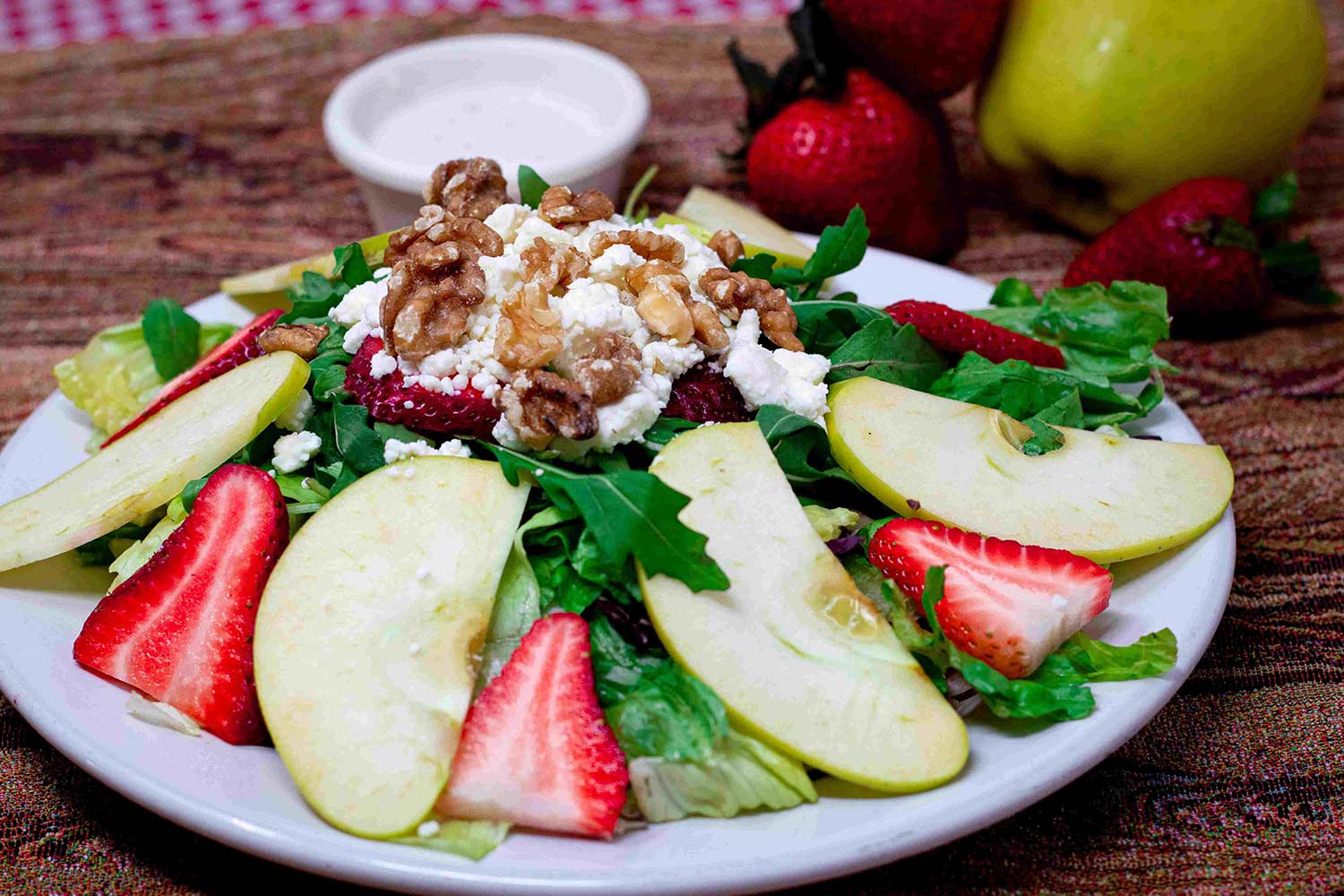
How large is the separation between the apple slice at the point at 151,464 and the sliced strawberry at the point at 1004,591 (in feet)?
2.74

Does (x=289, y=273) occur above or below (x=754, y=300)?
below

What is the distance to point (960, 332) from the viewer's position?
1.77 meters

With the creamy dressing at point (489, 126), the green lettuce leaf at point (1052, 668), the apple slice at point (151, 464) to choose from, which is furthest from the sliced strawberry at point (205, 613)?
the creamy dressing at point (489, 126)

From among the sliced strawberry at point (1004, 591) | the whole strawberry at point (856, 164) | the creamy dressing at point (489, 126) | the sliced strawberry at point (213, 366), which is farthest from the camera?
the creamy dressing at point (489, 126)

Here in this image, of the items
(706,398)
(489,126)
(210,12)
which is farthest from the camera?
(210,12)

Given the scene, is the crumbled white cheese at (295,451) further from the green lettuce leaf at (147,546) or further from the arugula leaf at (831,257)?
the arugula leaf at (831,257)

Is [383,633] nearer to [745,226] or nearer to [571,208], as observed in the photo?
[571,208]

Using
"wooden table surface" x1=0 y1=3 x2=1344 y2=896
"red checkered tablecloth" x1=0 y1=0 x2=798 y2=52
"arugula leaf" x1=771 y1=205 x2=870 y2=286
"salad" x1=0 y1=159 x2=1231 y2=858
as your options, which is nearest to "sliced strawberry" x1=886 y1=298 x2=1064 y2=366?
"salad" x1=0 y1=159 x2=1231 y2=858

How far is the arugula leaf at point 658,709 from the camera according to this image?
1.16m

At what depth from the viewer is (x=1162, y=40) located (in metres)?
2.46

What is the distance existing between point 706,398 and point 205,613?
664 millimetres

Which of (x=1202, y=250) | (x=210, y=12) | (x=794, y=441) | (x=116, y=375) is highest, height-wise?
(x=794, y=441)

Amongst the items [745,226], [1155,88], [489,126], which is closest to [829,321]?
[745,226]

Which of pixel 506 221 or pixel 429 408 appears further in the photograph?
pixel 506 221
